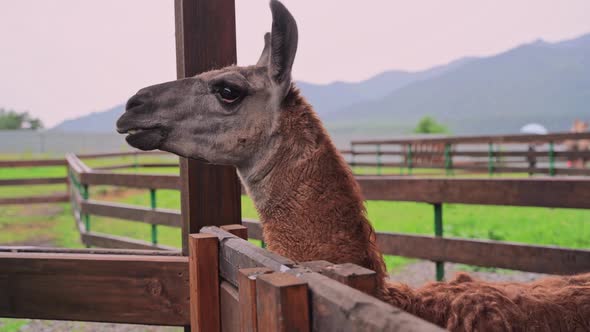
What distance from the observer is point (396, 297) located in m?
1.64

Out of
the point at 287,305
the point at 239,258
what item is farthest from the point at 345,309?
the point at 239,258

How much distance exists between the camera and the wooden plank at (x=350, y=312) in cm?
74

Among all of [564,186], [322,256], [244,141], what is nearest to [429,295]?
[322,256]

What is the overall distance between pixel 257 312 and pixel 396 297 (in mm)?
685

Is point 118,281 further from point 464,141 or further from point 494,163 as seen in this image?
point 494,163

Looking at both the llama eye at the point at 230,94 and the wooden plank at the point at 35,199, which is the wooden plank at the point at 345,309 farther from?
the wooden plank at the point at 35,199

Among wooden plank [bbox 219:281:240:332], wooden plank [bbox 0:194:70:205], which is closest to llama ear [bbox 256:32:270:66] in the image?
wooden plank [bbox 219:281:240:332]

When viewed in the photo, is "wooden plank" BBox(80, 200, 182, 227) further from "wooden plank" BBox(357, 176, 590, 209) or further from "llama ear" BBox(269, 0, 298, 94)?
"llama ear" BBox(269, 0, 298, 94)

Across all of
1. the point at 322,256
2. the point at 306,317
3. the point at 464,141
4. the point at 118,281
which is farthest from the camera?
the point at 464,141

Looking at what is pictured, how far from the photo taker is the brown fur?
62.6 inches

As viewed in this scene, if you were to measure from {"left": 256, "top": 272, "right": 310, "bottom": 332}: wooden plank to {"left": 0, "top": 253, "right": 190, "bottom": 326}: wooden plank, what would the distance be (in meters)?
1.00

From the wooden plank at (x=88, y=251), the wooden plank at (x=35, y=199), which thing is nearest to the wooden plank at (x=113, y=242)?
the wooden plank at (x=88, y=251)

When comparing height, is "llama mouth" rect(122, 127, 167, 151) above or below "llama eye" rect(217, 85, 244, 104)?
below

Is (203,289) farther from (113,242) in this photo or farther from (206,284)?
(113,242)
